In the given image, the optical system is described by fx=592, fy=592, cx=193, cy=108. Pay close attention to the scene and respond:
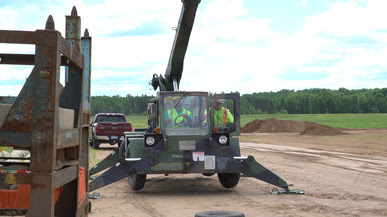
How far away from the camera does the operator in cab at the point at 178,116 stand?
520 inches

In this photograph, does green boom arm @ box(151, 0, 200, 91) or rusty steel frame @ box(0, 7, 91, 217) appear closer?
rusty steel frame @ box(0, 7, 91, 217)

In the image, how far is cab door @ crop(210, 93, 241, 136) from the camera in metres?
13.5

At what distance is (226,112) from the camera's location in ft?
45.0

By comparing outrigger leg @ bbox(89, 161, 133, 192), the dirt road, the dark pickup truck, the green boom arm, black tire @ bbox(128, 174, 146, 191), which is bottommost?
the dirt road

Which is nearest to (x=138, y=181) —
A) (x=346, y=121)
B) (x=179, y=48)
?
(x=179, y=48)

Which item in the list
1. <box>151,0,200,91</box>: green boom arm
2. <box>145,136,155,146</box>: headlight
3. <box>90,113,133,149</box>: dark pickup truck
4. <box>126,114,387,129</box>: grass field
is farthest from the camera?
<box>126,114,387,129</box>: grass field

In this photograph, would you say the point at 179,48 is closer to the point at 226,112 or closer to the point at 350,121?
the point at 226,112

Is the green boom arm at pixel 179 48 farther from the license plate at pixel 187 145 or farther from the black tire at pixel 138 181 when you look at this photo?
the black tire at pixel 138 181

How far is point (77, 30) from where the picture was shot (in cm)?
744

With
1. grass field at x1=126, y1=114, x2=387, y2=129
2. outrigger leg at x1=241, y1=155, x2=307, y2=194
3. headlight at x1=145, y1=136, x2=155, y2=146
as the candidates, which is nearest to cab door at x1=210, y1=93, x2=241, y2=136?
outrigger leg at x1=241, y1=155, x2=307, y2=194

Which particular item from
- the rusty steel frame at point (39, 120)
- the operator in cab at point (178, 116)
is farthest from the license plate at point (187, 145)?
the rusty steel frame at point (39, 120)

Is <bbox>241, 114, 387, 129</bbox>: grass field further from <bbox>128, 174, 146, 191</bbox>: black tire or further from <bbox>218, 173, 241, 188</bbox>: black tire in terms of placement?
<bbox>128, 174, 146, 191</bbox>: black tire

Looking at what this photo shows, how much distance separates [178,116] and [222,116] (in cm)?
Result: 111

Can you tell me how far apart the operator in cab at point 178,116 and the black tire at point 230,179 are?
1.67 metres
